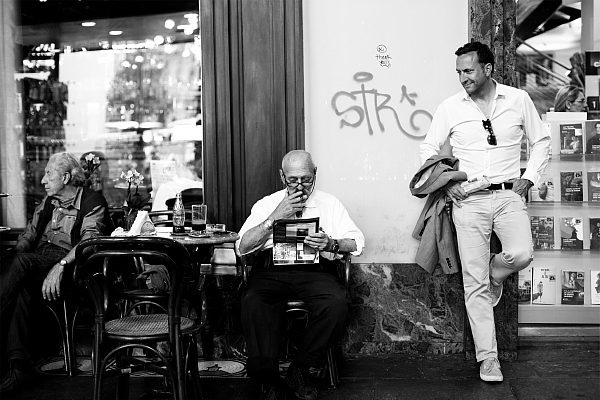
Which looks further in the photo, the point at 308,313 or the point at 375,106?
the point at 375,106

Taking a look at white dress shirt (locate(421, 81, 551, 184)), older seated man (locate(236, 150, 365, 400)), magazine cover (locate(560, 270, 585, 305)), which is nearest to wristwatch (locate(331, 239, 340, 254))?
older seated man (locate(236, 150, 365, 400))

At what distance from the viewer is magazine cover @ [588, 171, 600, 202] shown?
5562 mm

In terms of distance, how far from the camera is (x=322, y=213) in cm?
463

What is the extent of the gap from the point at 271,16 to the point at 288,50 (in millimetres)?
254

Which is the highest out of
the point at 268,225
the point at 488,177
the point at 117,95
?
the point at 117,95

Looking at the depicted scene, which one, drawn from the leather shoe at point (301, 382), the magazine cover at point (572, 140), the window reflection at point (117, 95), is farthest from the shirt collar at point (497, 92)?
the window reflection at point (117, 95)

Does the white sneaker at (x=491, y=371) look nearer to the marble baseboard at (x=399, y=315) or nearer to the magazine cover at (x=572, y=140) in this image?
the marble baseboard at (x=399, y=315)

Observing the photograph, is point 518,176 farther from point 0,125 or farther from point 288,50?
point 0,125

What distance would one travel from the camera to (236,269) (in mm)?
5031

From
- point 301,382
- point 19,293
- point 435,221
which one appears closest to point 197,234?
point 301,382

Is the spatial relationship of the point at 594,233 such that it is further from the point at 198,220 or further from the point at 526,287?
the point at 198,220

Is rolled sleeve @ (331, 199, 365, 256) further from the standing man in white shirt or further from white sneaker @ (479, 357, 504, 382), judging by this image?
white sneaker @ (479, 357, 504, 382)

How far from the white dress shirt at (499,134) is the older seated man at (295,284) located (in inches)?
34.0

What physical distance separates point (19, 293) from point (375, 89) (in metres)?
2.61
